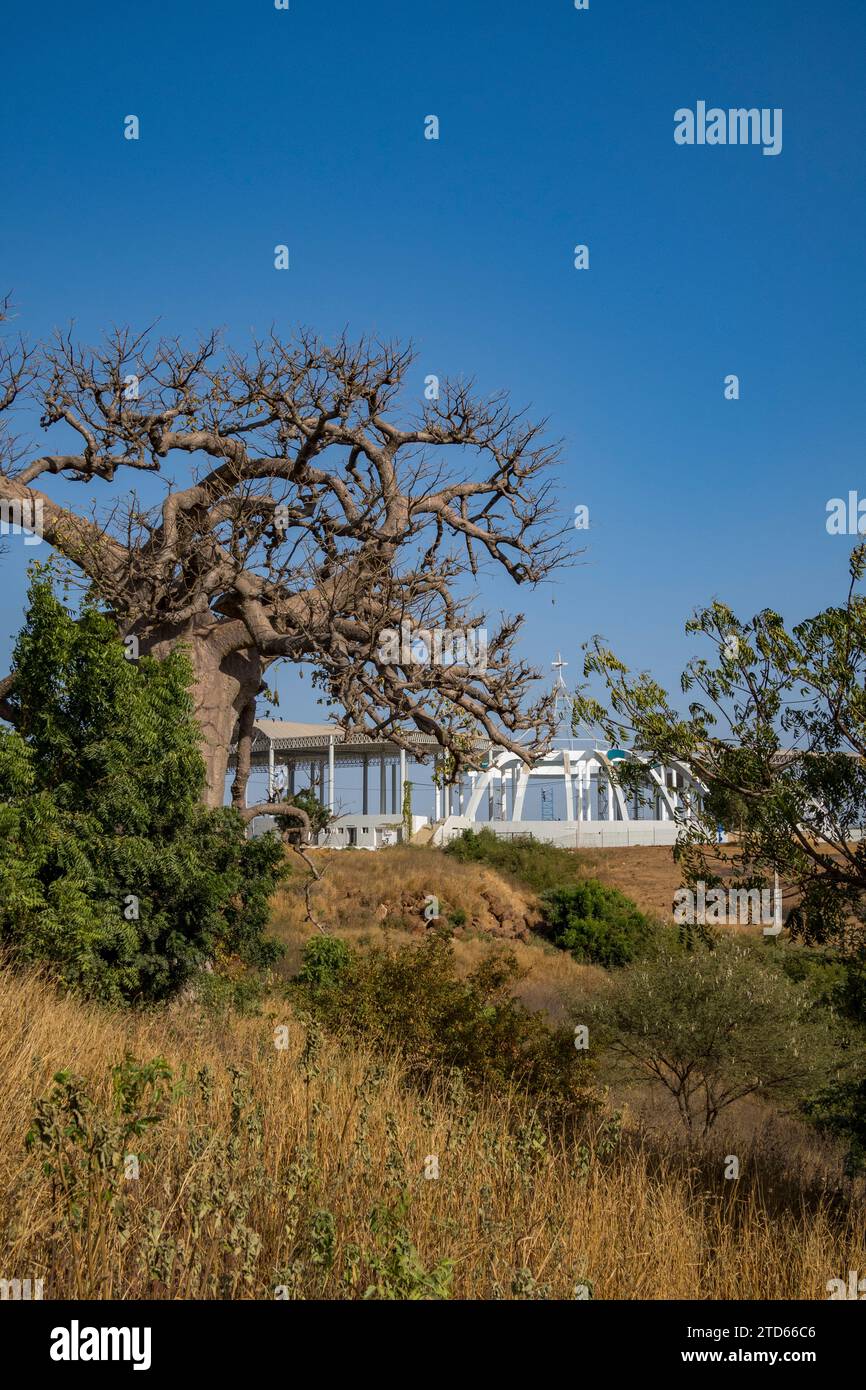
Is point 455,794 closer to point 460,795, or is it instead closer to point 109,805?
point 460,795

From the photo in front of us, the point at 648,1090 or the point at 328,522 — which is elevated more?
the point at 328,522

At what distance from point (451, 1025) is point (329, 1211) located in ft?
26.0

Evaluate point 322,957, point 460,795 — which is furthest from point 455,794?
point 322,957

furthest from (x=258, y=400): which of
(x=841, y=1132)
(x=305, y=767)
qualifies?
(x=305, y=767)

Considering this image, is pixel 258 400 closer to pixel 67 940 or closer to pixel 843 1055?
pixel 67 940

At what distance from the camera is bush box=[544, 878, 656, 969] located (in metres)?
31.8

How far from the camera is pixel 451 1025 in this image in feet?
39.3

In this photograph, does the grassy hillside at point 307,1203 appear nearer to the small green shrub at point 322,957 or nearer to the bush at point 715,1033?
the bush at point 715,1033

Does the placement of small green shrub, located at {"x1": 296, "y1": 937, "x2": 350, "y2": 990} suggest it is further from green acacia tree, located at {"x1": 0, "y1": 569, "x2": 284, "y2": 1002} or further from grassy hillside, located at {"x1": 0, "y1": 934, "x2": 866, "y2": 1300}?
grassy hillside, located at {"x1": 0, "y1": 934, "x2": 866, "y2": 1300}

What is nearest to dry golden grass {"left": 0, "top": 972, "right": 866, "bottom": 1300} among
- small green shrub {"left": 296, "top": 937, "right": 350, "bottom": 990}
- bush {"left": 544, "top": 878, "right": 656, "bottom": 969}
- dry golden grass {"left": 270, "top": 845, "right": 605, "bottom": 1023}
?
small green shrub {"left": 296, "top": 937, "right": 350, "bottom": 990}

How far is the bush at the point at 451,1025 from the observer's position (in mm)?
11312

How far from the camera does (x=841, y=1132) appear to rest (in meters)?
14.5
